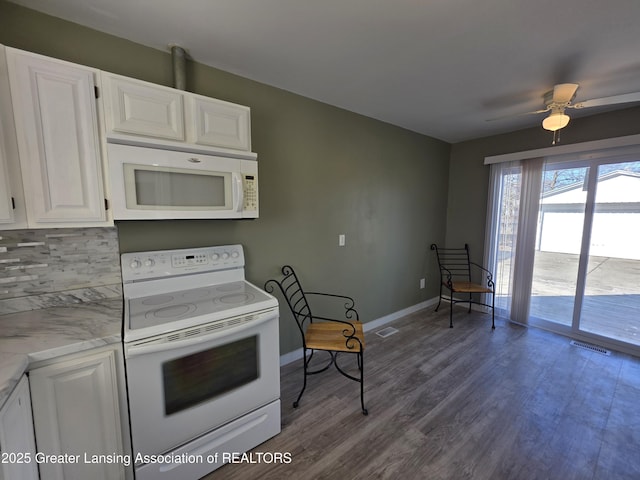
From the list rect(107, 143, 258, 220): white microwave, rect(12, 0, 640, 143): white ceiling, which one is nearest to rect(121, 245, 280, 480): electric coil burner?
rect(107, 143, 258, 220): white microwave

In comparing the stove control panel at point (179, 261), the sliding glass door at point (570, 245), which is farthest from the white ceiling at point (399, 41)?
the stove control panel at point (179, 261)

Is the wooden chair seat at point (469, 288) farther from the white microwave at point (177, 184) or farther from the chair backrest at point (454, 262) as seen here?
the white microwave at point (177, 184)

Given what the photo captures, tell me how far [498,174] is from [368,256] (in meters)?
2.04

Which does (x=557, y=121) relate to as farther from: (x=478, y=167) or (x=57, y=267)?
(x=57, y=267)

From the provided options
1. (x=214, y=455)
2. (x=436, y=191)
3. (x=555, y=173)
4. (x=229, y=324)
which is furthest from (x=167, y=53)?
(x=555, y=173)

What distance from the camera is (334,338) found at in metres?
2.06

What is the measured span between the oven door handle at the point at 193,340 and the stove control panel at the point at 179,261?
0.62m

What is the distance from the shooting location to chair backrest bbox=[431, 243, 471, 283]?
387 centimetres

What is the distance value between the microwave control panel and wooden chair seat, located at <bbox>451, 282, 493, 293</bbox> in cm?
283

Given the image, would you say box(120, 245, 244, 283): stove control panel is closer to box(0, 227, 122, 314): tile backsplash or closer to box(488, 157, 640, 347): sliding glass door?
box(0, 227, 122, 314): tile backsplash

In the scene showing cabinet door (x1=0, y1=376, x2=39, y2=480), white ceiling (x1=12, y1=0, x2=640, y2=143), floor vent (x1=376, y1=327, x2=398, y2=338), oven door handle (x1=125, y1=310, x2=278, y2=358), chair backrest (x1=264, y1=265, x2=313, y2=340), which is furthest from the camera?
floor vent (x1=376, y1=327, x2=398, y2=338)

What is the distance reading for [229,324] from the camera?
1.43 m

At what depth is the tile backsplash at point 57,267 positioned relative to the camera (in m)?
1.42

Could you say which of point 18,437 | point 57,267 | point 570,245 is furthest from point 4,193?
point 570,245
